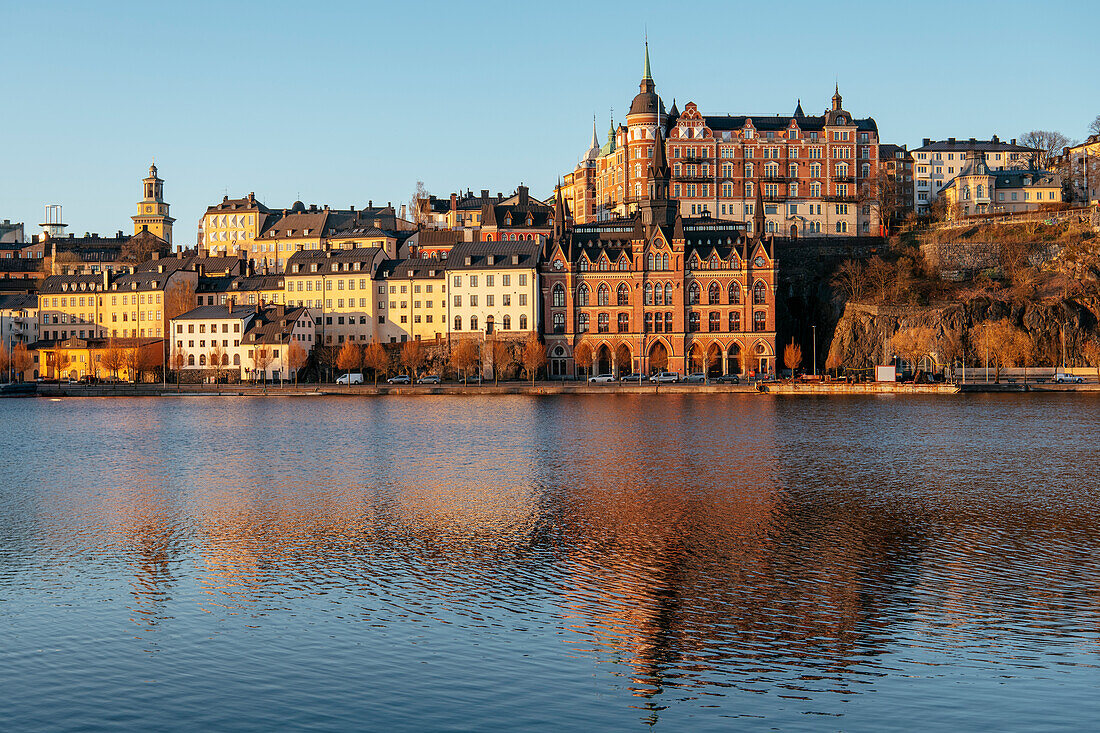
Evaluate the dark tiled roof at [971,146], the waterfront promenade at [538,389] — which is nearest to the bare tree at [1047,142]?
the dark tiled roof at [971,146]

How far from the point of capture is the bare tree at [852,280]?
119 meters

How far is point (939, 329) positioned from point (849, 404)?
→ 24.6m

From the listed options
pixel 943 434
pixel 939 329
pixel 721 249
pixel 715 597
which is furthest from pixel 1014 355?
pixel 715 597

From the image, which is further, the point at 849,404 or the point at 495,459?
the point at 849,404

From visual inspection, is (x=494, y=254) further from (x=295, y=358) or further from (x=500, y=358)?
(x=295, y=358)

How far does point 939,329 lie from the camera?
109688 millimetres

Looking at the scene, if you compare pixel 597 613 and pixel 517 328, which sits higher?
pixel 517 328

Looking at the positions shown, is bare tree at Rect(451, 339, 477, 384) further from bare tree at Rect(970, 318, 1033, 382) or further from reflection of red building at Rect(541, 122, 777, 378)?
bare tree at Rect(970, 318, 1033, 382)

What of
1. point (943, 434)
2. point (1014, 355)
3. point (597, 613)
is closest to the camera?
point (597, 613)

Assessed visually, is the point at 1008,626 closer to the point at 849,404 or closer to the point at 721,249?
the point at 849,404

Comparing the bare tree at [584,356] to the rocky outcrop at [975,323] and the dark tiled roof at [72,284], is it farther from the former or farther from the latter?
the dark tiled roof at [72,284]

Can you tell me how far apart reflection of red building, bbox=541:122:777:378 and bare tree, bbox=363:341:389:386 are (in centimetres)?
1858

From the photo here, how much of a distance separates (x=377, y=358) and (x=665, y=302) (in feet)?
109

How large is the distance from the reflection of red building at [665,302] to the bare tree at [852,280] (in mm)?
7791
